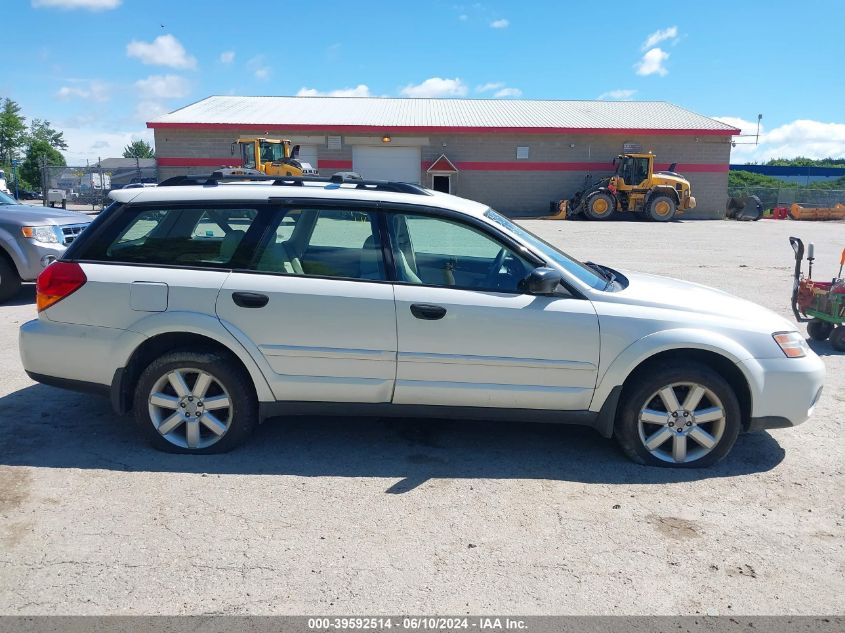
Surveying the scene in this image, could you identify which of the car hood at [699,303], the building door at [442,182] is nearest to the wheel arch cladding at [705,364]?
the car hood at [699,303]

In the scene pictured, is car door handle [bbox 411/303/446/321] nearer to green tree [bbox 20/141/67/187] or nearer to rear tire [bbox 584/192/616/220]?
rear tire [bbox 584/192/616/220]

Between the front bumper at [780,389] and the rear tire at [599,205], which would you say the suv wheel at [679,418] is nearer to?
the front bumper at [780,389]

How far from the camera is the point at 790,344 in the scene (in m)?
4.18

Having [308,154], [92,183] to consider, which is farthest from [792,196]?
[92,183]

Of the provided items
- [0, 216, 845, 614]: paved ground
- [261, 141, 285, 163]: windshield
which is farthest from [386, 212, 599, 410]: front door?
[261, 141, 285, 163]: windshield

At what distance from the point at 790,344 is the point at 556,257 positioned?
1.53 meters

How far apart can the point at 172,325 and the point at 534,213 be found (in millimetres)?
30128

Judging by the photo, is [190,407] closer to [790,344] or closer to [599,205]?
[790,344]

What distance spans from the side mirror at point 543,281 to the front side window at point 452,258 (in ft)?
0.41

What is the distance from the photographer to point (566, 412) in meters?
4.17

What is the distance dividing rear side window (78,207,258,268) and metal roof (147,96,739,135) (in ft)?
93.7

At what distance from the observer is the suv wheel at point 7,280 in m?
8.70

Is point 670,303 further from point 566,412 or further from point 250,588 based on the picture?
point 250,588

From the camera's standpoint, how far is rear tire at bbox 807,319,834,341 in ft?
24.5
